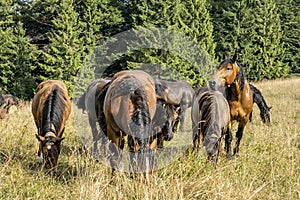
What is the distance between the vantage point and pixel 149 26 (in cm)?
2622

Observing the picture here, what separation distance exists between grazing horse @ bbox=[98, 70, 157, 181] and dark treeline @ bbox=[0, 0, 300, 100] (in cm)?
1829

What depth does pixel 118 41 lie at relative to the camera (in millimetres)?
28375

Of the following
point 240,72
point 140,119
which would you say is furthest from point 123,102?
point 240,72

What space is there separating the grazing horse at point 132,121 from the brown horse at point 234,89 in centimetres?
228

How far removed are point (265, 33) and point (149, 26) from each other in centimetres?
1431

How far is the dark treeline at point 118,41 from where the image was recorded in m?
24.5

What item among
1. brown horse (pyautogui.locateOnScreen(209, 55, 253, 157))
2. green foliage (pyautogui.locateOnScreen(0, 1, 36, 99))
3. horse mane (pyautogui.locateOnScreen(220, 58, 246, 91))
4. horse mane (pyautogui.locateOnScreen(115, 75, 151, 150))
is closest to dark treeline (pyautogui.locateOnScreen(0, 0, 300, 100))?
green foliage (pyautogui.locateOnScreen(0, 1, 36, 99))

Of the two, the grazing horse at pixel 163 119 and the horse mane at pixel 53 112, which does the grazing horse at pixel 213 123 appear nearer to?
the grazing horse at pixel 163 119

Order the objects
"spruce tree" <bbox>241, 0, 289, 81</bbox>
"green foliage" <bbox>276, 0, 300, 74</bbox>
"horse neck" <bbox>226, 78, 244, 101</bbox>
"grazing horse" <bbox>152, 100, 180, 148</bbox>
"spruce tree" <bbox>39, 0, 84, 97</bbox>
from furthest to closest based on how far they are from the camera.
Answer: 1. "green foliage" <bbox>276, 0, 300, 74</bbox>
2. "spruce tree" <bbox>241, 0, 289, 81</bbox>
3. "spruce tree" <bbox>39, 0, 84, 97</bbox>
4. "horse neck" <bbox>226, 78, 244, 101</bbox>
5. "grazing horse" <bbox>152, 100, 180, 148</bbox>

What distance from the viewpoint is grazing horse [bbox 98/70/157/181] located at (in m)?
3.38

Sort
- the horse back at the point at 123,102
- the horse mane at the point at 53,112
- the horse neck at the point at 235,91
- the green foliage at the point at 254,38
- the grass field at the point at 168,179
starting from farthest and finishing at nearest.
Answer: the green foliage at the point at 254,38 < the horse neck at the point at 235,91 < the horse mane at the point at 53,112 < the horse back at the point at 123,102 < the grass field at the point at 168,179

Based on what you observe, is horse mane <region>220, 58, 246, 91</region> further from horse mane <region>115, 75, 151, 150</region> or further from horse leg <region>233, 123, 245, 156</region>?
horse mane <region>115, 75, 151, 150</region>

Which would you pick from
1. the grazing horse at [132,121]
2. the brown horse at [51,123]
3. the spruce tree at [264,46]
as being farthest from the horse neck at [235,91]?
the spruce tree at [264,46]

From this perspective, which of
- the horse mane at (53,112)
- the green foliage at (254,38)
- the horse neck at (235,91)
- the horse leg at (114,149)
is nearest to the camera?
the horse leg at (114,149)
